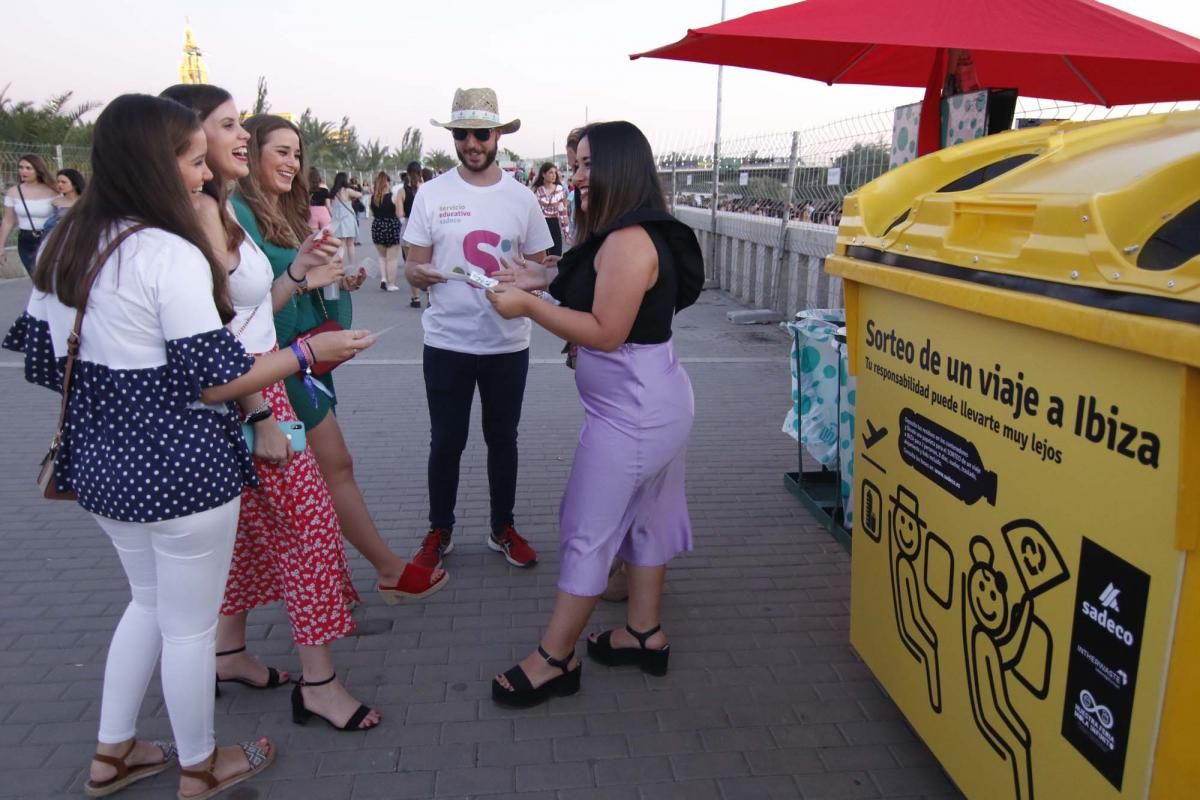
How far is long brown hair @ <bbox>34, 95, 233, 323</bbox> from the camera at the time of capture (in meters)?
1.87

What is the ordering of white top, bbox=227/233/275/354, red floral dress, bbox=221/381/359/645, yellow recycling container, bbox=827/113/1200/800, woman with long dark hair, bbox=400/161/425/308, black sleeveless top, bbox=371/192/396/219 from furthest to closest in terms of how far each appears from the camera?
Answer: black sleeveless top, bbox=371/192/396/219, woman with long dark hair, bbox=400/161/425/308, red floral dress, bbox=221/381/359/645, white top, bbox=227/233/275/354, yellow recycling container, bbox=827/113/1200/800

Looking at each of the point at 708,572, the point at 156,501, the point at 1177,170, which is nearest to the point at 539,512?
the point at 708,572

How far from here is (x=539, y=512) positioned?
4.50 metres

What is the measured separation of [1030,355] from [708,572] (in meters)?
2.26

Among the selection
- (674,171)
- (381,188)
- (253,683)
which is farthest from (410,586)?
(674,171)

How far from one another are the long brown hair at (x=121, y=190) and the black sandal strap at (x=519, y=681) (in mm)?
1652

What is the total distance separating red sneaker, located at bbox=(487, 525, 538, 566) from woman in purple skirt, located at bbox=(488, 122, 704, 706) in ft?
3.24

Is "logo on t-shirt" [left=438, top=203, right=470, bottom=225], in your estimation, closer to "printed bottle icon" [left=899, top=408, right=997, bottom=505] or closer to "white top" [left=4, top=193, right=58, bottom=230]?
"printed bottle icon" [left=899, top=408, right=997, bottom=505]

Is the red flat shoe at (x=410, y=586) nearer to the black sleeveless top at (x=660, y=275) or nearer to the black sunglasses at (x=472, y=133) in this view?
the black sleeveless top at (x=660, y=275)

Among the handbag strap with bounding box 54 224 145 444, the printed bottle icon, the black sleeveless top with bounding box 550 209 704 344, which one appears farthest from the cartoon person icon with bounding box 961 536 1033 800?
the handbag strap with bounding box 54 224 145 444

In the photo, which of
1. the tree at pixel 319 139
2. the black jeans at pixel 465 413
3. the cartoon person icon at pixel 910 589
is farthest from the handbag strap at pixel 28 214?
the tree at pixel 319 139

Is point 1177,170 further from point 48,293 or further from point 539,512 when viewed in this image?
point 539,512

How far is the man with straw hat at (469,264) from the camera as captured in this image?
349 cm

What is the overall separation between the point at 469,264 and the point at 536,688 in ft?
5.63
